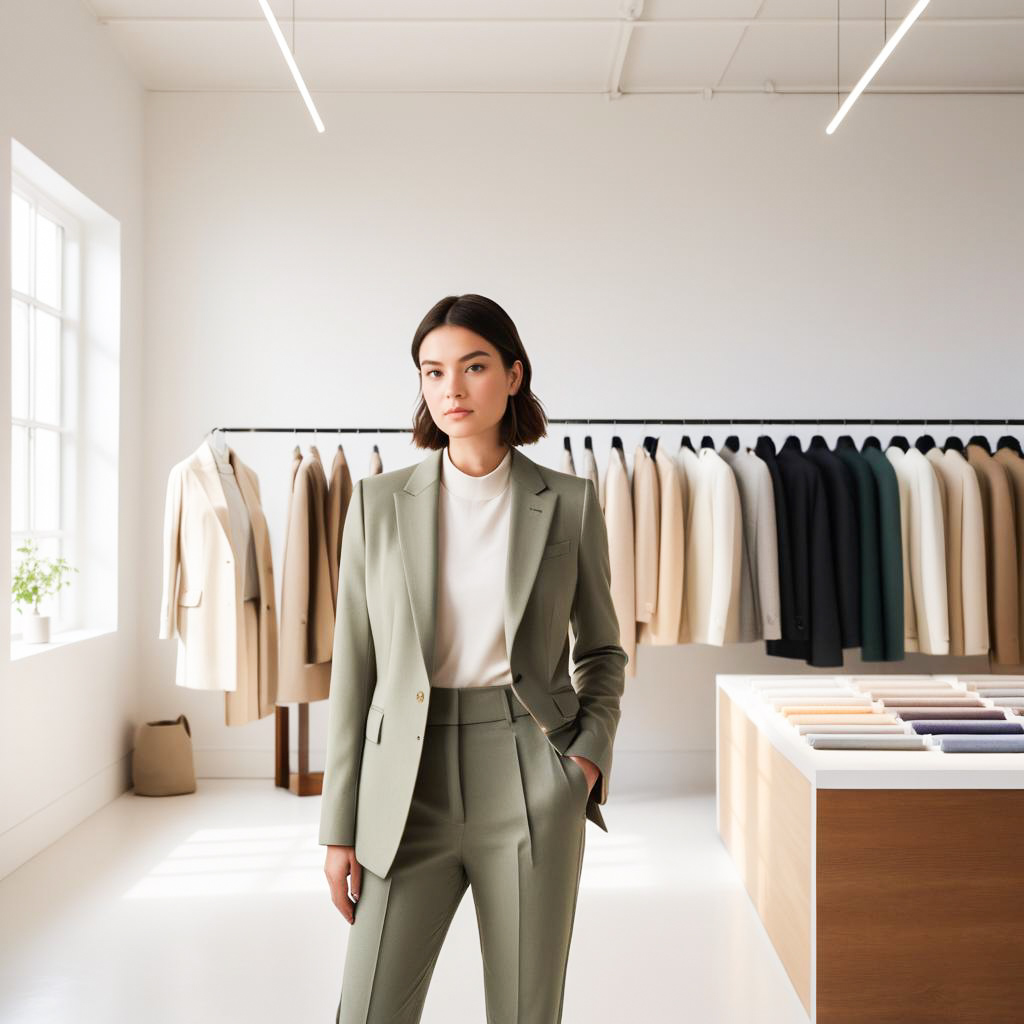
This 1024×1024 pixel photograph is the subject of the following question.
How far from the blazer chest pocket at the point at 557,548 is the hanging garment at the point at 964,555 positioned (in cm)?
349

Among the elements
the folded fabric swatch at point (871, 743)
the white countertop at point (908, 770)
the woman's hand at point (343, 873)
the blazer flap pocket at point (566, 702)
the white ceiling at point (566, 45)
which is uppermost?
the white ceiling at point (566, 45)

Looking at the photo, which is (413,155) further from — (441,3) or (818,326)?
(818,326)

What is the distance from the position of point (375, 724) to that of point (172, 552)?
293cm

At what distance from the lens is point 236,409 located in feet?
17.0

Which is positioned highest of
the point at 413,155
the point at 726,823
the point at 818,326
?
the point at 413,155

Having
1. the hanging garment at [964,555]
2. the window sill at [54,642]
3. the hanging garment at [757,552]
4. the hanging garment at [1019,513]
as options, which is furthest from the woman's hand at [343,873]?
the hanging garment at [1019,513]

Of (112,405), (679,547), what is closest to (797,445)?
(679,547)

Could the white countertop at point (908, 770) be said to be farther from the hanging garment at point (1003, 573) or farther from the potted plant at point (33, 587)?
the potted plant at point (33, 587)

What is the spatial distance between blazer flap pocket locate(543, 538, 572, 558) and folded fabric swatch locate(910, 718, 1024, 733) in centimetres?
172

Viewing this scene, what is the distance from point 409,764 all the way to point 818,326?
4.42m

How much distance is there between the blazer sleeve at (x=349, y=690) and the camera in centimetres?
142

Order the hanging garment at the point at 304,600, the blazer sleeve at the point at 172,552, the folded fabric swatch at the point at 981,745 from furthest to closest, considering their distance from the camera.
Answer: the hanging garment at the point at 304,600 < the blazer sleeve at the point at 172,552 < the folded fabric swatch at the point at 981,745

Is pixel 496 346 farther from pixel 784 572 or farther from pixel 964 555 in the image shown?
pixel 964 555

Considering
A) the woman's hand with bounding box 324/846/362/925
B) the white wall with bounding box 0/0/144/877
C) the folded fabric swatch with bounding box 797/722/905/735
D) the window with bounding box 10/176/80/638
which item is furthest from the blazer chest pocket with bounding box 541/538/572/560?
the window with bounding box 10/176/80/638
